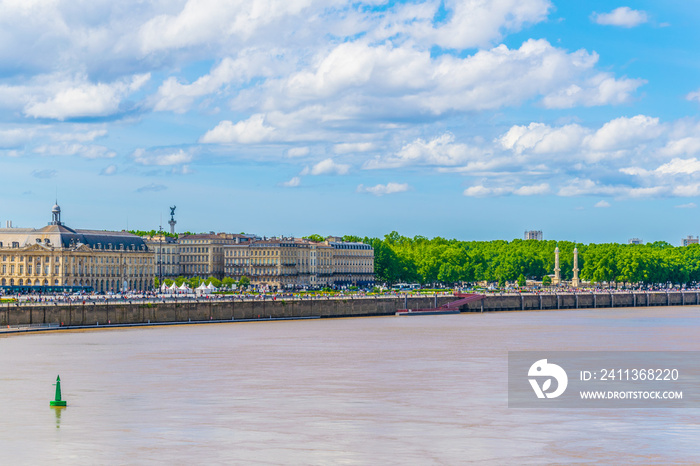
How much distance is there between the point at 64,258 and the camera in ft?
597

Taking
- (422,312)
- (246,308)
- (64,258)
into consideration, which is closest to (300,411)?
(246,308)

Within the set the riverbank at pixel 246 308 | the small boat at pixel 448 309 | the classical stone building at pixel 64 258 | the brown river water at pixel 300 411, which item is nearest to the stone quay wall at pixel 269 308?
the riverbank at pixel 246 308

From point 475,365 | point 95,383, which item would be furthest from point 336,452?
point 475,365

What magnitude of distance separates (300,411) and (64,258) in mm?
149377

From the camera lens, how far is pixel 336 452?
30.6 m

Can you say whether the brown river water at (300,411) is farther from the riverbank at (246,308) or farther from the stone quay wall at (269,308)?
the stone quay wall at (269,308)

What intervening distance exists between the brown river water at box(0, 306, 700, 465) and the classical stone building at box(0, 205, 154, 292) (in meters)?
113

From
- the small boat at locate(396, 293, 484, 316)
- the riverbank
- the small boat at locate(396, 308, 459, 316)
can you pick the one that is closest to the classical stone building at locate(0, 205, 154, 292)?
the small boat at locate(396, 293, 484, 316)

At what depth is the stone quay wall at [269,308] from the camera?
85000 millimetres

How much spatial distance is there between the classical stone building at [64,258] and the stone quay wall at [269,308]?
6184 cm

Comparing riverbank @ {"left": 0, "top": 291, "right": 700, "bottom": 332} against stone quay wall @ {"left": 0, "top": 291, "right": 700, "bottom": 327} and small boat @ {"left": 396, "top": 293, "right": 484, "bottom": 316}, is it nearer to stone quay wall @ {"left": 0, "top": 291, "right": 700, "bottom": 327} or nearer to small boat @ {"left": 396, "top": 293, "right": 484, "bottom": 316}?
stone quay wall @ {"left": 0, "top": 291, "right": 700, "bottom": 327}

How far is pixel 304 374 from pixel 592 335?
3570 cm

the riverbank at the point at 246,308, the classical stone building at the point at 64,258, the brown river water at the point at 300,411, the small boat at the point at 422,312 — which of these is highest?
the classical stone building at the point at 64,258

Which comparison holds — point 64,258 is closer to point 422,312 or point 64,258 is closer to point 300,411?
point 422,312
